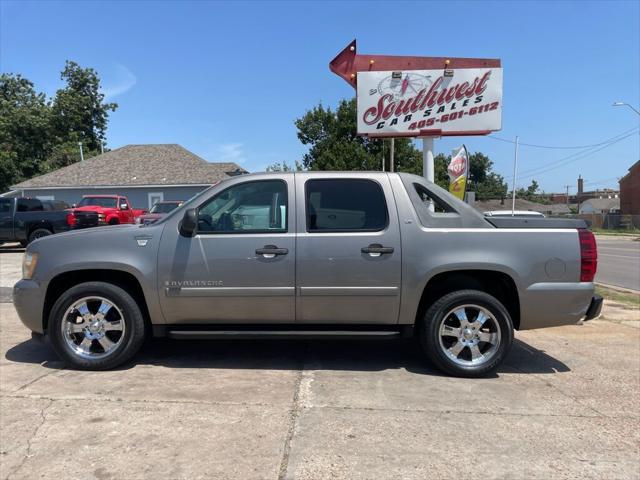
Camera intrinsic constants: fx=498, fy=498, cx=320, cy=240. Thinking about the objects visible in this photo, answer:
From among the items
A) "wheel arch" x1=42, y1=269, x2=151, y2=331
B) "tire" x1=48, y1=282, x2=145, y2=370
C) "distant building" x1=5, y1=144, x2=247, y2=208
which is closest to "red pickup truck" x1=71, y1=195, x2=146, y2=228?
"distant building" x1=5, y1=144, x2=247, y2=208

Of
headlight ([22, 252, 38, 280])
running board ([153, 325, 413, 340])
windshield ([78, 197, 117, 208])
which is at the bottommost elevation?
running board ([153, 325, 413, 340])

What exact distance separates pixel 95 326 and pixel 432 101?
7.29 meters

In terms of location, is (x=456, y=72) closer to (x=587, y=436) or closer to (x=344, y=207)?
(x=344, y=207)

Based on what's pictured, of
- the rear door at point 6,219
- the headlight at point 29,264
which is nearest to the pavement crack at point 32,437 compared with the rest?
the headlight at point 29,264

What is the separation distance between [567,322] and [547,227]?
913mm

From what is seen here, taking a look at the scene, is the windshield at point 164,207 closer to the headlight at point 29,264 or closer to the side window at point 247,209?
the headlight at point 29,264

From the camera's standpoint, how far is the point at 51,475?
2.97 m

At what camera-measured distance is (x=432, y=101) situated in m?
9.52

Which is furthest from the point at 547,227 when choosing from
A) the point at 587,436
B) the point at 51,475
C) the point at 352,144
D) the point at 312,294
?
the point at 352,144

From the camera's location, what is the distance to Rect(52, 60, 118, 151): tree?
48750mm

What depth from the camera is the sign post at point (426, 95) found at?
9.45 metres

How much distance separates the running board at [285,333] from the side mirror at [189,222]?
0.94m

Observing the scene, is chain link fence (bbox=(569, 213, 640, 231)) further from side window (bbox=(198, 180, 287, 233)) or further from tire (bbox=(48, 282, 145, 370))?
tire (bbox=(48, 282, 145, 370))

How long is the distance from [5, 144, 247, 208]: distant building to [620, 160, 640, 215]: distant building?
48.5 metres
